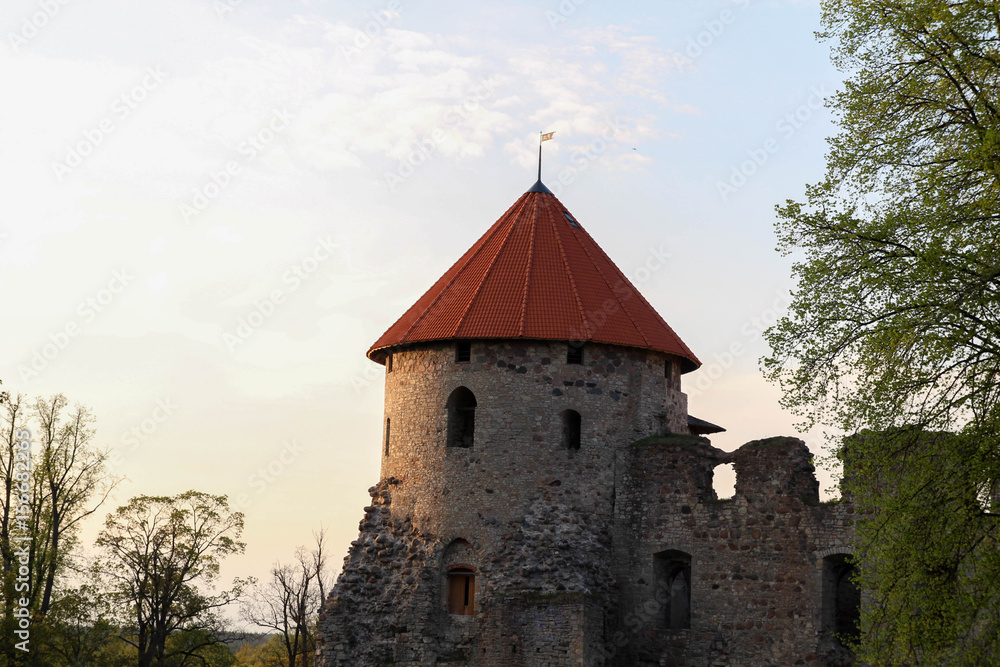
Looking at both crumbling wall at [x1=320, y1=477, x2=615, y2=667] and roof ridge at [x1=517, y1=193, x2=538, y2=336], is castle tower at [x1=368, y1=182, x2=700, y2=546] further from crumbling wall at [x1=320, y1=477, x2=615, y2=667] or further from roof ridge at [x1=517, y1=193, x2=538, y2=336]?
crumbling wall at [x1=320, y1=477, x2=615, y2=667]

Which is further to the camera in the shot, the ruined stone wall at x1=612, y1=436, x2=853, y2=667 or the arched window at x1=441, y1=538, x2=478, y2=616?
the arched window at x1=441, y1=538, x2=478, y2=616

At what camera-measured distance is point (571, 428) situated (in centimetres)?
2333

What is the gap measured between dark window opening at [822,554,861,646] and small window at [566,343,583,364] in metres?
6.02

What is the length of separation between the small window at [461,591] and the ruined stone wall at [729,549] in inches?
112

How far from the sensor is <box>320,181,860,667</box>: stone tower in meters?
21.7

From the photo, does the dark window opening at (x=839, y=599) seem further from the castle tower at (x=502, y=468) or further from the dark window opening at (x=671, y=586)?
the castle tower at (x=502, y=468)

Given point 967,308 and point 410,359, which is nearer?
point 967,308

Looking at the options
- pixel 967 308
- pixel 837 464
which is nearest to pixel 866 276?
pixel 967 308

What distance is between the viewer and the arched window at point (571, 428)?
23047 millimetres

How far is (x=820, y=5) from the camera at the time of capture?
15.0 meters

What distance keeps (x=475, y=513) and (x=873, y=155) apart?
11029 mm

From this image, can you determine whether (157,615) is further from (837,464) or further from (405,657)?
(837,464)

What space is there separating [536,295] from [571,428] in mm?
2813

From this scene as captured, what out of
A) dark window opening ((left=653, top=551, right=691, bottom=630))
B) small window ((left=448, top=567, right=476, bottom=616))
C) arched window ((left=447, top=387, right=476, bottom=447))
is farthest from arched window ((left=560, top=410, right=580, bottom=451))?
small window ((left=448, top=567, right=476, bottom=616))
